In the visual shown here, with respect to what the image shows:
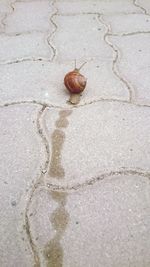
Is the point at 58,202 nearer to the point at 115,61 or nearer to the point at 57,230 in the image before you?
the point at 57,230

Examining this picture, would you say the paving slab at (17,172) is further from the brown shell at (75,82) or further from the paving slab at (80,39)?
the paving slab at (80,39)

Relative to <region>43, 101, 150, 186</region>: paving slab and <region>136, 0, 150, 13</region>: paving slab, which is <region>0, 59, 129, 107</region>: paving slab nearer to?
<region>43, 101, 150, 186</region>: paving slab

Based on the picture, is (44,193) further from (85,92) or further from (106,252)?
(85,92)

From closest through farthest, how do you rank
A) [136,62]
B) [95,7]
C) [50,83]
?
[50,83] → [136,62] → [95,7]

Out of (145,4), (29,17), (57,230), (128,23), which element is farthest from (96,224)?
(145,4)

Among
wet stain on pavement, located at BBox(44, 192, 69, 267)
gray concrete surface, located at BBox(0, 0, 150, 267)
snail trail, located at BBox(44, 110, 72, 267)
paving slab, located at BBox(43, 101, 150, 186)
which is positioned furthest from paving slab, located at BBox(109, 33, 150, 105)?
wet stain on pavement, located at BBox(44, 192, 69, 267)
